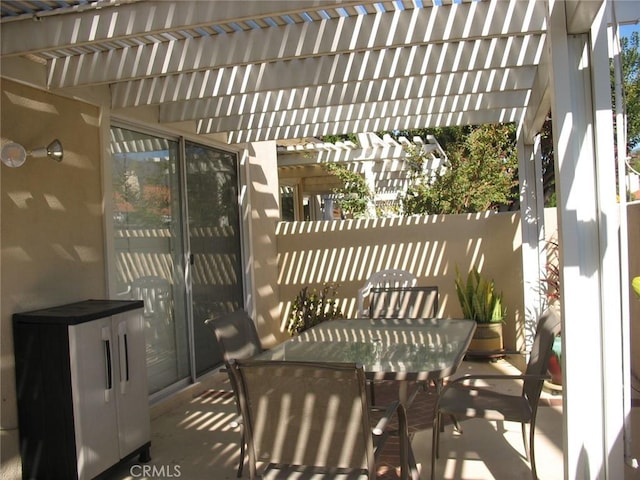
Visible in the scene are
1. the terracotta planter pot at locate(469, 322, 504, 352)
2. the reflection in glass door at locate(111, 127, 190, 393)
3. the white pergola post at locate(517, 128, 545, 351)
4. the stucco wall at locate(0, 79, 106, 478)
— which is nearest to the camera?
the stucco wall at locate(0, 79, 106, 478)

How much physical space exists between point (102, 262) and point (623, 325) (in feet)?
11.7

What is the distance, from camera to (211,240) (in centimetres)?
624

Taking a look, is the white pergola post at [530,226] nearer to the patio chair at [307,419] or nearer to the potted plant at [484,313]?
the potted plant at [484,313]

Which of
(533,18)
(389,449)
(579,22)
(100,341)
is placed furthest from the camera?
(389,449)

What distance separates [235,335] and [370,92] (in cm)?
226

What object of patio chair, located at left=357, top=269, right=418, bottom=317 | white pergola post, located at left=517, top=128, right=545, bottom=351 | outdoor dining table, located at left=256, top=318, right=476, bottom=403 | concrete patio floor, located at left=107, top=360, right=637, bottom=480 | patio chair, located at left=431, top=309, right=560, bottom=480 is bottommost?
concrete patio floor, located at left=107, top=360, right=637, bottom=480

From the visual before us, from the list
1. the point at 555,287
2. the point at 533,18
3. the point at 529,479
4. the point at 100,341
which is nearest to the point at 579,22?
the point at 533,18

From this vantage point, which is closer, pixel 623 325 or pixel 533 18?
pixel 623 325

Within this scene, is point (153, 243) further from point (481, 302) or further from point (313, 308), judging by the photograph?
point (481, 302)

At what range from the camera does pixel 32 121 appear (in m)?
3.79

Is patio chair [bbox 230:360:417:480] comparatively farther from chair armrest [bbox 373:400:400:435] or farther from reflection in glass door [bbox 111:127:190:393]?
reflection in glass door [bbox 111:127:190:393]

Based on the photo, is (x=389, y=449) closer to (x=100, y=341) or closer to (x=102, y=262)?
(x=100, y=341)

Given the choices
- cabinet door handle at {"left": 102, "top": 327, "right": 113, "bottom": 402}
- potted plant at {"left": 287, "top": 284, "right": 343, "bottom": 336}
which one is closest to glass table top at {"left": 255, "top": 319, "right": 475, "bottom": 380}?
cabinet door handle at {"left": 102, "top": 327, "right": 113, "bottom": 402}

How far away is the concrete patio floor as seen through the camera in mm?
3590
